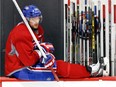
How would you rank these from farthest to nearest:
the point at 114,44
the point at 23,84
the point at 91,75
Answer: the point at 114,44 < the point at 91,75 < the point at 23,84

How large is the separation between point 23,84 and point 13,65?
16cm

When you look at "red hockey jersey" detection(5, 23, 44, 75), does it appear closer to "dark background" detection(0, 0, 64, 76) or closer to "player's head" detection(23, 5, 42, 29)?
"player's head" detection(23, 5, 42, 29)

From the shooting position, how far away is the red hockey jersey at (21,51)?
299cm

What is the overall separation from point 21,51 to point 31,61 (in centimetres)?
10

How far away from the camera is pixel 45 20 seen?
11.8 ft

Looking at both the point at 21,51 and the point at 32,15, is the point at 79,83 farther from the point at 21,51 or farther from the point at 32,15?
the point at 32,15

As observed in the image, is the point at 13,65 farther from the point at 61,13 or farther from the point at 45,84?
the point at 61,13

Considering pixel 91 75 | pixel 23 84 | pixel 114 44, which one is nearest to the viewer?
pixel 23 84

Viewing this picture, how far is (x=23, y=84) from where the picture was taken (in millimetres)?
2996

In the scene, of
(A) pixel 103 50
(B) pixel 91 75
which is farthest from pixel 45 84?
(A) pixel 103 50

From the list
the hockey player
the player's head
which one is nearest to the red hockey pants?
the hockey player

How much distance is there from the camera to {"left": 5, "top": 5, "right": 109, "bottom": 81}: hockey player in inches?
118

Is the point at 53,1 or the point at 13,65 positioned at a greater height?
the point at 53,1

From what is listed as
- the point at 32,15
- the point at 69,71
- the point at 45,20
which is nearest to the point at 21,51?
the point at 32,15
